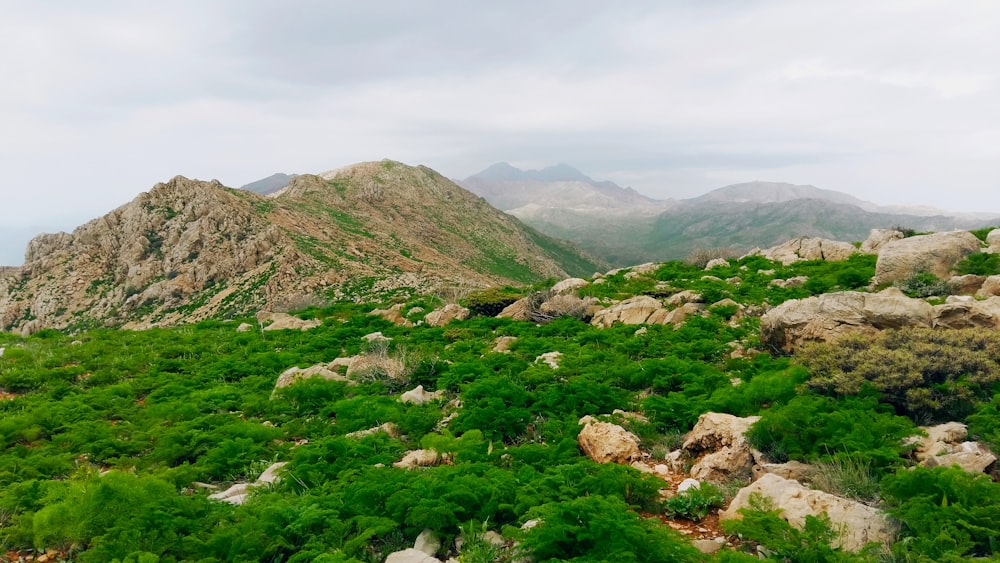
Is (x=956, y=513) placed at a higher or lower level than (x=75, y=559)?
higher

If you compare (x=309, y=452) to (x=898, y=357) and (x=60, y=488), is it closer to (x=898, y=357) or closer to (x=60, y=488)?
(x=60, y=488)

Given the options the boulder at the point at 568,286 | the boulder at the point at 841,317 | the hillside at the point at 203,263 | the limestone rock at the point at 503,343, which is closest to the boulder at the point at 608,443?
the boulder at the point at 841,317

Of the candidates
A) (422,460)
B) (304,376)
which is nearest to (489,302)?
(304,376)

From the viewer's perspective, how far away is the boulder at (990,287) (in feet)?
46.1

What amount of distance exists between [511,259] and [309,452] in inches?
2863

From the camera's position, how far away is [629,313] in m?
19.1

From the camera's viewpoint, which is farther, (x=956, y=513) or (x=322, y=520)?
(x=322, y=520)

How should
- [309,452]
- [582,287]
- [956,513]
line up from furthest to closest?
[582,287] < [309,452] < [956,513]

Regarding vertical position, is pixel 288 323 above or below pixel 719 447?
below

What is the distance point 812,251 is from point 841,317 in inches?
591

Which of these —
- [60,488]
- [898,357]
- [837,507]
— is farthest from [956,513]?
[60,488]

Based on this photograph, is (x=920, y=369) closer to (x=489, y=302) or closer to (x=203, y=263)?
(x=489, y=302)

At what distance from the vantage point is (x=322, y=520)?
283 inches

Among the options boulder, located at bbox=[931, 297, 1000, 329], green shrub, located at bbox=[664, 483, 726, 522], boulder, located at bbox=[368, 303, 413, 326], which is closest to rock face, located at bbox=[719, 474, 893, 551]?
green shrub, located at bbox=[664, 483, 726, 522]
